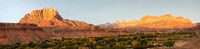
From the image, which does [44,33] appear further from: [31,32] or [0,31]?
[0,31]

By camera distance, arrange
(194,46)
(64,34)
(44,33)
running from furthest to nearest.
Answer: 1. (64,34)
2. (44,33)
3. (194,46)

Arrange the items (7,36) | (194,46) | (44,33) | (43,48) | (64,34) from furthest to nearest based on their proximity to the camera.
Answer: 1. (64,34)
2. (44,33)
3. (7,36)
4. (43,48)
5. (194,46)

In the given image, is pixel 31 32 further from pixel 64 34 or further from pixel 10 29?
pixel 64 34

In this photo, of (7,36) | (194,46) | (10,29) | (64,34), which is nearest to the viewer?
(194,46)

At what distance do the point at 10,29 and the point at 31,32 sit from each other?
10.1 meters

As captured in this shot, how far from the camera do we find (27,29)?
16462 cm

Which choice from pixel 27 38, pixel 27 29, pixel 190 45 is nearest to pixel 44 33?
pixel 27 29

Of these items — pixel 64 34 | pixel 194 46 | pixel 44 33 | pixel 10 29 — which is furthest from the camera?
pixel 64 34

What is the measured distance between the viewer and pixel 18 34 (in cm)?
15175

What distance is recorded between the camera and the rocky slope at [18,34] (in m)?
143

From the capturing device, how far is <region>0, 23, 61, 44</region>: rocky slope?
143 meters

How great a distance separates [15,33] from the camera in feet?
500

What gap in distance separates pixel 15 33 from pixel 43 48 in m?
72.4

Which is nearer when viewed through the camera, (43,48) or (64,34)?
(43,48)
